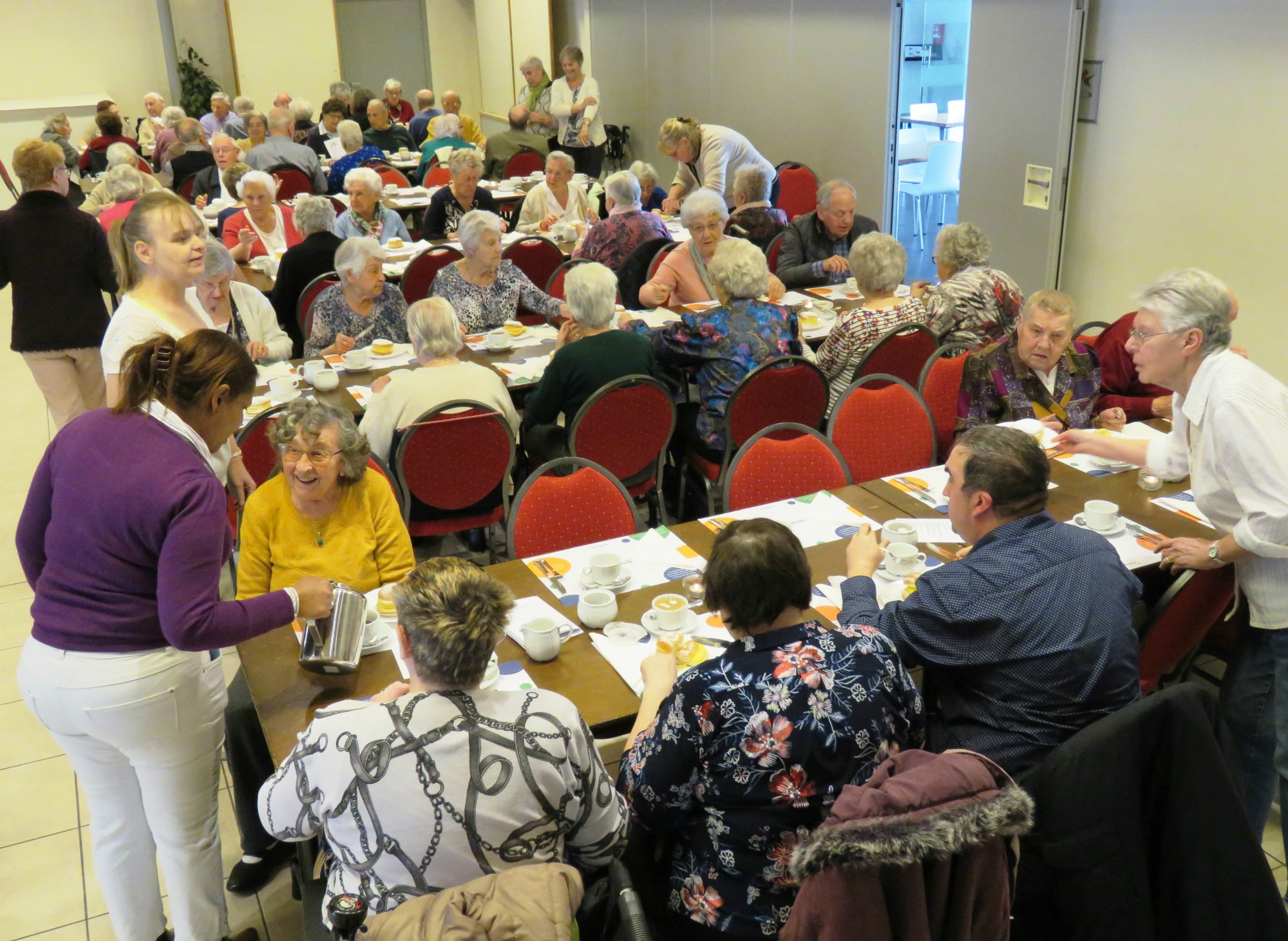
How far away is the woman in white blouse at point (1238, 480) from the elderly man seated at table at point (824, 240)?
3382 mm

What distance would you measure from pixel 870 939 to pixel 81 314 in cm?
507

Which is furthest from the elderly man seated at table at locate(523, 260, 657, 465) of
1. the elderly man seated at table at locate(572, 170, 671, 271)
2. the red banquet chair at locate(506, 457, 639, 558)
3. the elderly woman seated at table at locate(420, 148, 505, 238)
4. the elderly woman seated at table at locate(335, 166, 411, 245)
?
the elderly woman seated at table at locate(420, 148, 505, 238)

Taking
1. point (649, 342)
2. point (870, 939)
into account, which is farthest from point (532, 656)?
point (649, 342)

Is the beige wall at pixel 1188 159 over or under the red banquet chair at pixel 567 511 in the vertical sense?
over

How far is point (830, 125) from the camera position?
30.7 ft

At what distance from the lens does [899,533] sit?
10.2 feet

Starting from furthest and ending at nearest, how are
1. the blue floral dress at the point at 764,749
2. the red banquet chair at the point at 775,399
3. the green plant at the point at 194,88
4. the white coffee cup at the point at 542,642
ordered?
1. the green plant at the point at 194,88
2. the red banquet chair at the point at 775,399
3. the white coffee cup at the point at 542,642
4. the blue floral dress at the point at 764,749

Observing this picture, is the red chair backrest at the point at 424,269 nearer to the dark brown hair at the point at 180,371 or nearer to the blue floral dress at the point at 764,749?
the dark brown hair at the point at 180,371

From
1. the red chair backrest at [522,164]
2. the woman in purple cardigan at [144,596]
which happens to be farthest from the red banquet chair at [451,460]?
the red chair backrest at [522,164]

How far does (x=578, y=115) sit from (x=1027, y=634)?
33.0 ft

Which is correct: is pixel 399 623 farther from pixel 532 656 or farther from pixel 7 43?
pixel 7 43

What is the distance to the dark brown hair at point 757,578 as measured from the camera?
2010 millimetres

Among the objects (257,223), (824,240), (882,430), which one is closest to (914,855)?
(882,430)

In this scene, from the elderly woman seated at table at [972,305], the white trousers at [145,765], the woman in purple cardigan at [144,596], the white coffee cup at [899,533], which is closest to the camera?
the woman in purple cardigan at [144,596]
